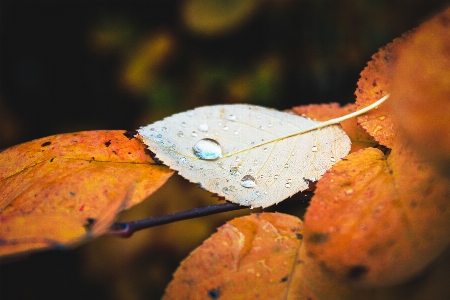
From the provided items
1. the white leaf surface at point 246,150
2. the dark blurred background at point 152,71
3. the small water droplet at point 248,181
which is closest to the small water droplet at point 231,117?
the white leaf surface at point 246,150

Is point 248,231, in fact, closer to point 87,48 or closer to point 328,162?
point 328,162

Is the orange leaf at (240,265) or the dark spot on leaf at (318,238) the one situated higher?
the dark spot on leaf at (318,238)

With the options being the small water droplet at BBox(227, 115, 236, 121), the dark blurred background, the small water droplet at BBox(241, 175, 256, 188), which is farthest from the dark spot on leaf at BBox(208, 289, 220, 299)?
the dark blurred background

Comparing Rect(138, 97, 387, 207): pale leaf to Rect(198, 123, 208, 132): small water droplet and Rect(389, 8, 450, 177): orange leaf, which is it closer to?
Rect(198, 123, 208, 132): small water droplet

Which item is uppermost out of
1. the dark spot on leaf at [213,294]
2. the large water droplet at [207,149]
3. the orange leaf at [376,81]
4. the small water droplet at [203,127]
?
the orange leaf at [376,81]

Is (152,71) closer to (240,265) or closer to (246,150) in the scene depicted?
(246,150)

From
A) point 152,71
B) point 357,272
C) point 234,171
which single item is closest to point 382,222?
point 357,272

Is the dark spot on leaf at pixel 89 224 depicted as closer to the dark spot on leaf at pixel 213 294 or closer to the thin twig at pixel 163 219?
the thin twig at pixel 163 219
